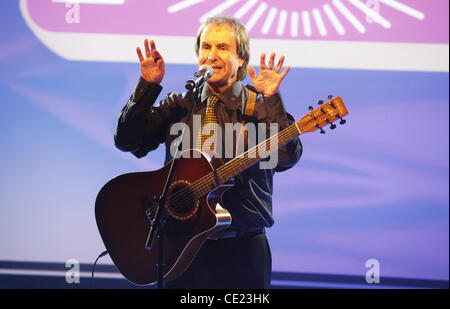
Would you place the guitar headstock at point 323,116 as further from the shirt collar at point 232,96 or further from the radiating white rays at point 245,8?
the radiating white rays at point 245,8

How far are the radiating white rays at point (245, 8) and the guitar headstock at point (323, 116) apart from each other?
4.07 feet

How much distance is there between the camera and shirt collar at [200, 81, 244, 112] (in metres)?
2.48

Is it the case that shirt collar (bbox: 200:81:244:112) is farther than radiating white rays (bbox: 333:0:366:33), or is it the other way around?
radiating white rays (bbox: 333:0:366:33)

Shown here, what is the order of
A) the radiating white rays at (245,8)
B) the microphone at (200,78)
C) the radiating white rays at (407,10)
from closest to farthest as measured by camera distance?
the microphone at (200,78) < the radiating white rays at (407,10) < the radiating white rays at (245,8)

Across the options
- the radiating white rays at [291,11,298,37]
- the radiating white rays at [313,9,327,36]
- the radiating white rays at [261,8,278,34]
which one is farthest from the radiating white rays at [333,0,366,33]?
the radiating white rays at [261,8,278,34]

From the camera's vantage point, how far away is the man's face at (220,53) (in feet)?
8.16

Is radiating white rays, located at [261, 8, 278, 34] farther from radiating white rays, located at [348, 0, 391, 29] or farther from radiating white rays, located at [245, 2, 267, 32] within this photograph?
radiating white rays, located at [348, 0, 391, 29]

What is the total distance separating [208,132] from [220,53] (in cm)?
38

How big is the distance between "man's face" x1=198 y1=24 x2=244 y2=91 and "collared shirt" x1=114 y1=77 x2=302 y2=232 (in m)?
0.05

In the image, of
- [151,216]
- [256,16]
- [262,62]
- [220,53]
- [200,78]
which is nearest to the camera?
[200,78]

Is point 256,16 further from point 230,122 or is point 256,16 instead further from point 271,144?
point 271,144

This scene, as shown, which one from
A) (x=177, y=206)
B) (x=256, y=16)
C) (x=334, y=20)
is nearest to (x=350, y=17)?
(x=334, y=20)

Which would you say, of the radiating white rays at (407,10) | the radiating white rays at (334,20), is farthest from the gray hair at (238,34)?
the radiating white rays at (407,10)

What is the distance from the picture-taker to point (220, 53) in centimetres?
249
